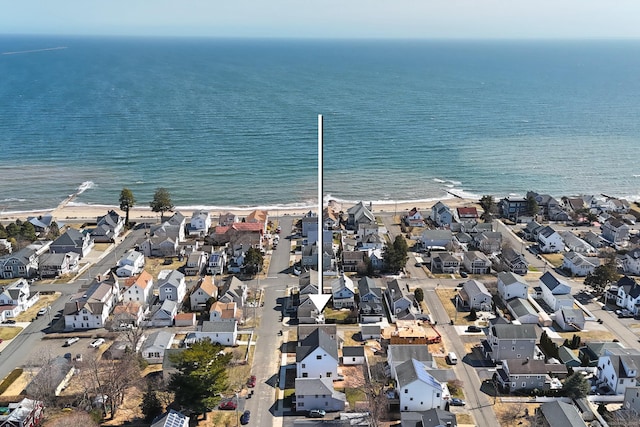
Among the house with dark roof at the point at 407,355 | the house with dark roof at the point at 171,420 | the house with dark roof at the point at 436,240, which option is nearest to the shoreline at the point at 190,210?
the house with dark roof at the point at 436,240

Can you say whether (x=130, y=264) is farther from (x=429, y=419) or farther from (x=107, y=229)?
(x=429, y=419)

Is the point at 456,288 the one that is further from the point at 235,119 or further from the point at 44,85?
the point at 44,85

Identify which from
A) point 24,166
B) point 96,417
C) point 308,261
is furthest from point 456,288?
point 24,166

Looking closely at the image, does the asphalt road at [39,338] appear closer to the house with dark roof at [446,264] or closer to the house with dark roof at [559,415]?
the house with dark roof at [559,415]

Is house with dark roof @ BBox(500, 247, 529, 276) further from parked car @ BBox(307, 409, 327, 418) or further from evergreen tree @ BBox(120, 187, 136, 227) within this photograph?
evergreen tree @ BBox(120, 187, 136, 227)

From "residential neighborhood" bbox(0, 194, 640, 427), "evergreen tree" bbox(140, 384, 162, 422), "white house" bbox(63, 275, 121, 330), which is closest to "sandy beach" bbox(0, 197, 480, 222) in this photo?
"residential neighborhood" bbox(0, 194, 640, 427)
